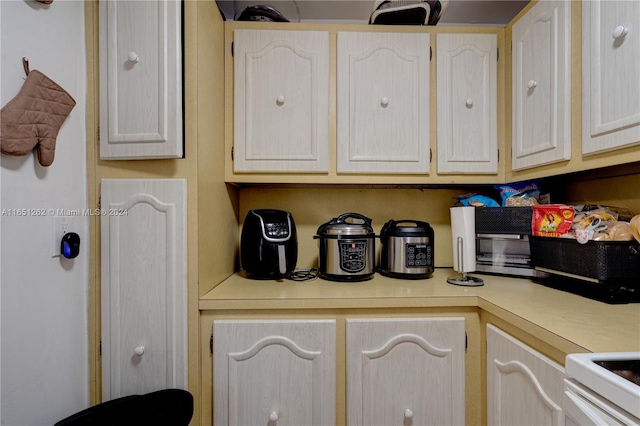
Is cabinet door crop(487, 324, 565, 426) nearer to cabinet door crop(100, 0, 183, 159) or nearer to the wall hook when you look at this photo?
cabinet door crop(100, 0, 183, 159)

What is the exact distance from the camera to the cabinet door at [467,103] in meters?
1.35

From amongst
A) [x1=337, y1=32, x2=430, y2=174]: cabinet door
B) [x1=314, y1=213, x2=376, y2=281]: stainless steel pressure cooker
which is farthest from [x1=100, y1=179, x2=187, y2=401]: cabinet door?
[x1=337, y1=32, x2=430, y2=174]: cabinet door

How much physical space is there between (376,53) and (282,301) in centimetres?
110

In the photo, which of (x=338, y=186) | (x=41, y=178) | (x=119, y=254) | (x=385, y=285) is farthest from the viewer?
(x=338, y=186)

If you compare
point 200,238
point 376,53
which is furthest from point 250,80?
point 200,238

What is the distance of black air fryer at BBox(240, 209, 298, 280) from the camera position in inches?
49.5

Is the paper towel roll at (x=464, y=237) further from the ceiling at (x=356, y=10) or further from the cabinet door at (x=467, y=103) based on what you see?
the ceiling at (x=356, y=10)

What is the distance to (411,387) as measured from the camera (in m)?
1.06

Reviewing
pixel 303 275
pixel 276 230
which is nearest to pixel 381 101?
pixel 276 230

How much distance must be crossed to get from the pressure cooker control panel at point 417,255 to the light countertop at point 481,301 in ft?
0.24

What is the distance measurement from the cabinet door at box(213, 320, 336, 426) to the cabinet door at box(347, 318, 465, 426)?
3.5 inches

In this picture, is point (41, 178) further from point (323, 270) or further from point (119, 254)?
point (323, 270)

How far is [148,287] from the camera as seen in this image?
102 cm

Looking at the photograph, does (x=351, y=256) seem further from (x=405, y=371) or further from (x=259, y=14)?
(x=259, y=14)
